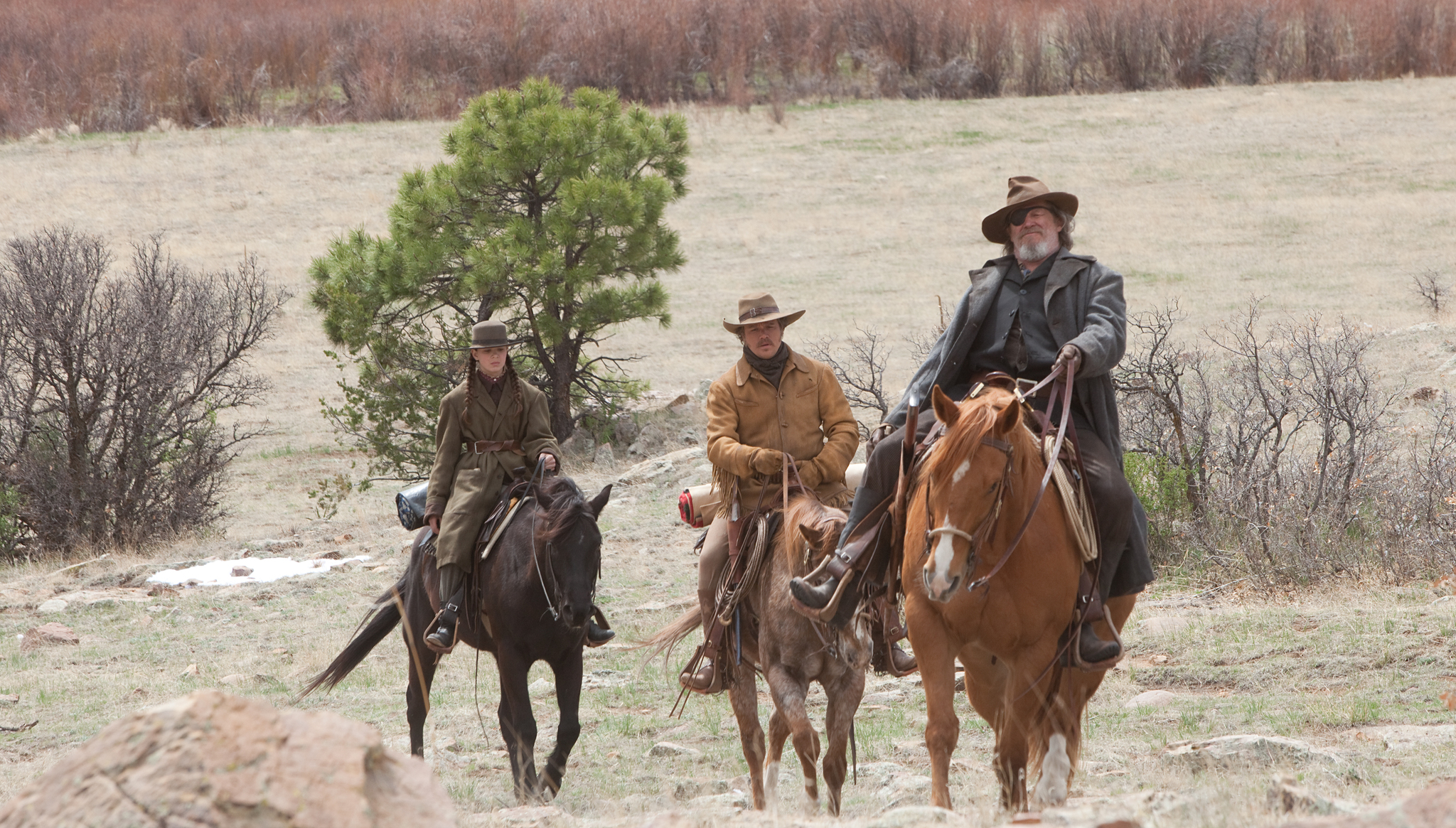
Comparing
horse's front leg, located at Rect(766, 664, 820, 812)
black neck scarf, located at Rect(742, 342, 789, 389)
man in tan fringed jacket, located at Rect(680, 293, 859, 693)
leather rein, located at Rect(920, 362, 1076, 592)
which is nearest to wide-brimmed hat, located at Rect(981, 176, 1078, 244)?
leather rein, located at Rect(920, 362, 1076, 592)

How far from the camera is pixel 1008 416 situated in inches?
201

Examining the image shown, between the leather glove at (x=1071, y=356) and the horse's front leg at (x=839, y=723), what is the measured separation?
1846 mm

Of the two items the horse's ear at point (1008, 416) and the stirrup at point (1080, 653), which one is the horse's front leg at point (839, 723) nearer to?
the stirrup at point (1080, 653)

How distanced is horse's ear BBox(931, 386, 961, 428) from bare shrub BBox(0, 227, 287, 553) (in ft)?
41.9

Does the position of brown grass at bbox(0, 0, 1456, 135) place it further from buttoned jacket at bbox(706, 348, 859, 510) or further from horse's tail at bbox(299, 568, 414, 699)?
buttoned jacket at bbox(706, 348, 859, 510)

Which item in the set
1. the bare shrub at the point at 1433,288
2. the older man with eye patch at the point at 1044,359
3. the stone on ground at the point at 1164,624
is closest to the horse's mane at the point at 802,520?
the older man with eye patch at the point at 1044,359

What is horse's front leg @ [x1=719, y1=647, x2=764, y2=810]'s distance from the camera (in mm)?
6590

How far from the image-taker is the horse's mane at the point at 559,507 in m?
6.79

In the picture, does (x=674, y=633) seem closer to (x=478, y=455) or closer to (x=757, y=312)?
(x=478, y=455)

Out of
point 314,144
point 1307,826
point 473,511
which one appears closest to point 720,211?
point 314,144

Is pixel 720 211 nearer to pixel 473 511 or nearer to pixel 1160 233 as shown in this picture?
pixel 1160 233

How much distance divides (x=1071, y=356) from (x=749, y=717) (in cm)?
258

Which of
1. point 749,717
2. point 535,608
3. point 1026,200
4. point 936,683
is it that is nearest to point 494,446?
point 535,608

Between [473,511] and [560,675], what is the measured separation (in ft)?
3.42
